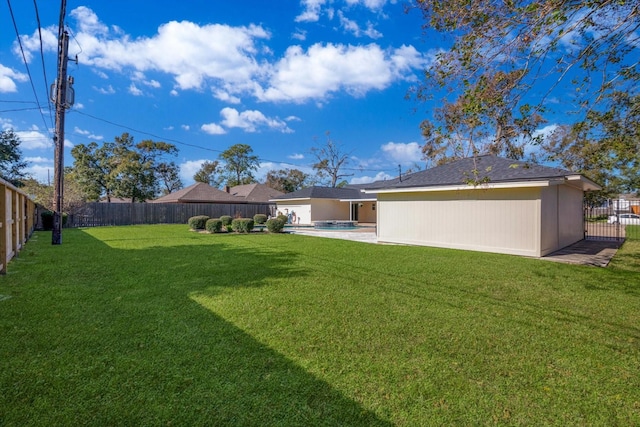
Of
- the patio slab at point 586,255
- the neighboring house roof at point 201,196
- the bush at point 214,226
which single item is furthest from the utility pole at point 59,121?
the neighboring house roof at point 201,196

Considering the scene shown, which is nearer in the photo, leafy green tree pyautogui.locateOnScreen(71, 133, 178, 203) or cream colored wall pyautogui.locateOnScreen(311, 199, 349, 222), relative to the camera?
cream colored wall pyautogui.locateOnScreen(311, 199, 349, 222)

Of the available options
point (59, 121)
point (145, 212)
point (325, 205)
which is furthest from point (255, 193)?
point (59, 121)

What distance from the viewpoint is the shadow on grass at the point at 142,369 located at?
2166 mm

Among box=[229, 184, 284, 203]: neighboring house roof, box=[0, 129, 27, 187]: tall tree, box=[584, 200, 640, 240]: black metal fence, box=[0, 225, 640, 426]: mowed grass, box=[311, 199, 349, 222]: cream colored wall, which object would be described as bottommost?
box=[0, 225, 640, 426]: mowed grass

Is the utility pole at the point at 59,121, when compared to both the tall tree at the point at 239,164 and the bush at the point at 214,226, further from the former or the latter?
the tall tree at the point at 239,164

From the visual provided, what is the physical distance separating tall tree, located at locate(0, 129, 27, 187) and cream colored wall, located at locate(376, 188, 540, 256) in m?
26.6

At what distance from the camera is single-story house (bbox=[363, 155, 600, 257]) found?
933cm

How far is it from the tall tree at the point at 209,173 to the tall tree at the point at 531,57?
156 ft

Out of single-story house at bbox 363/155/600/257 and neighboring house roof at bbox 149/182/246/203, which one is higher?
neighboring house roof at bbox 149/182/246/203

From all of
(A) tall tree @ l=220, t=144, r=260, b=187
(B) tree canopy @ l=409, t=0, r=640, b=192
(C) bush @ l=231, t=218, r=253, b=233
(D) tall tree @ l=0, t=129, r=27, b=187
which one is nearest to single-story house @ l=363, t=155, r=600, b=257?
(B) tree canopy @ l=409, t=0, r=640, b=192

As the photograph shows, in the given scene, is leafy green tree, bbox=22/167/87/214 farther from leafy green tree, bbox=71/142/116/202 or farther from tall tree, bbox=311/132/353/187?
tall tree, bbox=311/132/353/187

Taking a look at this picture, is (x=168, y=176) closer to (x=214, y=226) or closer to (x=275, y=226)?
(x=214, y=226)

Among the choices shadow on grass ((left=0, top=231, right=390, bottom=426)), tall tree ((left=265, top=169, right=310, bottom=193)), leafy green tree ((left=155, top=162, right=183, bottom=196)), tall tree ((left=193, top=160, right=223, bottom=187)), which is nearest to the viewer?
shadow on grass ((left=0, top=231, right=390, bottom=426))

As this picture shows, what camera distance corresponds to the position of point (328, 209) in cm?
2609
